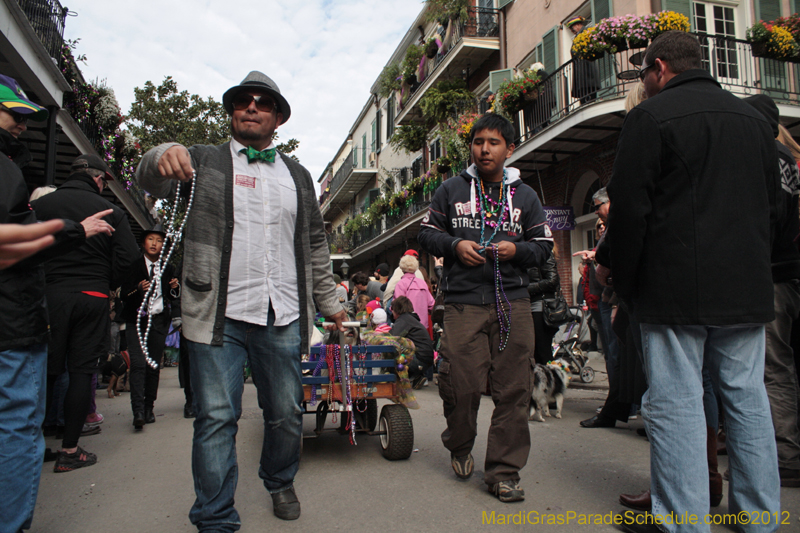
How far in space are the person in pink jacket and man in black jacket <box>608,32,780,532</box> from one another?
21.1 ft

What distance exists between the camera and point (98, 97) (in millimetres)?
13602

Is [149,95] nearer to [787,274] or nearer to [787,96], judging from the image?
Result: [787,96]

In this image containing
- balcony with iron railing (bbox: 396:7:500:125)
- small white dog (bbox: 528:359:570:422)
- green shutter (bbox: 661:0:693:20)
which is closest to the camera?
small white dog (bbox: 528:359:570:422)

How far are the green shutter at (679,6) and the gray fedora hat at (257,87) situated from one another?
36.4ft

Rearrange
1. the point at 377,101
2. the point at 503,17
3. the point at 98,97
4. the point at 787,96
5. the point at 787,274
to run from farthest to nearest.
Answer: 1. the point at 377,101
2. the point at 503,17
3. the point at 98,97
4. the point at 787,96
5. the point at 787,274

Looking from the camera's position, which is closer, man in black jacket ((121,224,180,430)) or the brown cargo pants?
the brown cargo pants

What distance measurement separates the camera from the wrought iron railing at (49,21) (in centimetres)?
1015

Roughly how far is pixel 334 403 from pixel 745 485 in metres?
2.74

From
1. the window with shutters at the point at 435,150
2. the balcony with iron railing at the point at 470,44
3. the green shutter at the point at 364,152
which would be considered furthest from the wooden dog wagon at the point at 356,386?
the green shutter at the point at 364,152

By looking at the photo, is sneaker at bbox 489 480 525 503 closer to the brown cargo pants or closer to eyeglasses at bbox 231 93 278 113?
the brown cargo pants

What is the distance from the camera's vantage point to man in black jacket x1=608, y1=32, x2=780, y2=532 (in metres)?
2.41

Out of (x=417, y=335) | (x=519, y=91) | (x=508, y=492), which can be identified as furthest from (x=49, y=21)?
(x=508, y=492)

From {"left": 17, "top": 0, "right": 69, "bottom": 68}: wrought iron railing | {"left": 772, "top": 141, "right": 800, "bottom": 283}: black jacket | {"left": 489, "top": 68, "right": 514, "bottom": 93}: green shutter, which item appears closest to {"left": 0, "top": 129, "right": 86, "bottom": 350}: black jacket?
{"left": 772, "top": 141, "right": 800, "bottom": 283}: black jacket

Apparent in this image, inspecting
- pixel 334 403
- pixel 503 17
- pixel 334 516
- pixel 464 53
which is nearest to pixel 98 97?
pixel 464 53
